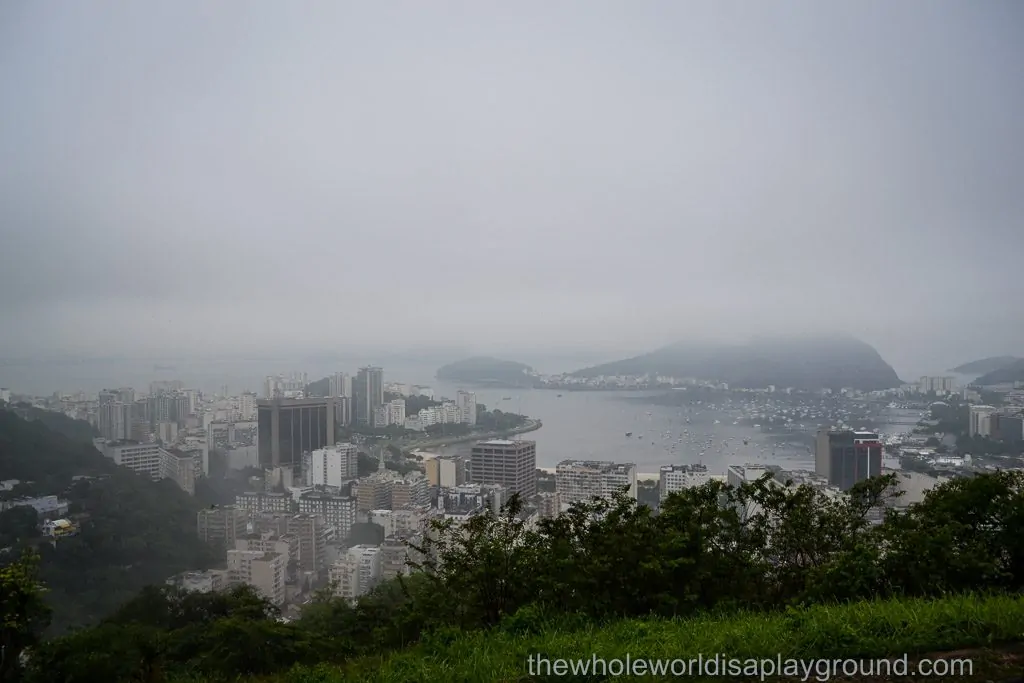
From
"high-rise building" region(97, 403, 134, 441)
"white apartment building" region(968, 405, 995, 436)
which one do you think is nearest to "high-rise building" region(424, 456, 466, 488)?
"white apartment building" region(968, 405, 995, 436)

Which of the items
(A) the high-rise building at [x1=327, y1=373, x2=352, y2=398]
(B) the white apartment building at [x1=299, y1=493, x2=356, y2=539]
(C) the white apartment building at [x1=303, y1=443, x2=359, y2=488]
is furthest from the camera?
(A) the high-rise building at [x1=327, y1=373, x2=352, y2=398]

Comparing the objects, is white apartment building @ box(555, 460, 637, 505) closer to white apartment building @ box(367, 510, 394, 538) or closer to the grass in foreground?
white apartment building @ box(367, 510, 394, 538)

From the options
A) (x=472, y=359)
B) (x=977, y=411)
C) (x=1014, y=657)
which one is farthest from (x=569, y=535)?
(x=472, y=359)

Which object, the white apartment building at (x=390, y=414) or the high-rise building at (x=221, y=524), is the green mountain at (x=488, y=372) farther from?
the high-rise building at (x=221, y=524)

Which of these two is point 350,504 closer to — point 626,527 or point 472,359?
point 472,359

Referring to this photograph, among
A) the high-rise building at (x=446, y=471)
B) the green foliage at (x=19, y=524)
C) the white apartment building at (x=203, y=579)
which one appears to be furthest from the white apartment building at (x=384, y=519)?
the green foliage at (x=19, y=524)
